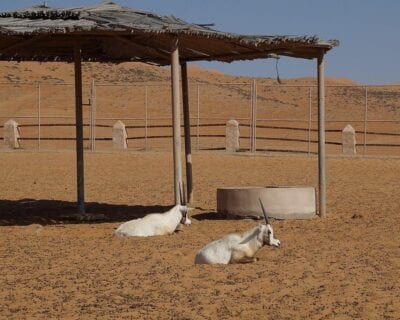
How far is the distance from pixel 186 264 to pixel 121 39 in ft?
17.6

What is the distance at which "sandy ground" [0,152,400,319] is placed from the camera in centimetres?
790

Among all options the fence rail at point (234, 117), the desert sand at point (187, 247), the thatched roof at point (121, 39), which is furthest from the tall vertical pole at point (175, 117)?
the fence rail at point (234, 117)

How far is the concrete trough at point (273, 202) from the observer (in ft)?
46.1

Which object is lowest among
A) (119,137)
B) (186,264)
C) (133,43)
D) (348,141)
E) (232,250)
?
(186,264)

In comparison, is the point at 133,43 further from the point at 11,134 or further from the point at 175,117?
the point at 11,134

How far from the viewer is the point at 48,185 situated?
20891 millimetres

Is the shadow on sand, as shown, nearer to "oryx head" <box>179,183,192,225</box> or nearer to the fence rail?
"oryx head" <box>179,183,192,225</box>

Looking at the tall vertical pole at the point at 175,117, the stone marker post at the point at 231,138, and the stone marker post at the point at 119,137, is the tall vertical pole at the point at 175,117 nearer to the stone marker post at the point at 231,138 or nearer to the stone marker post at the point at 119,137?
the stone marker post at the point at 231,138

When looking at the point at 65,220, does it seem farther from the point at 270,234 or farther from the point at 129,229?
the point at 270,234

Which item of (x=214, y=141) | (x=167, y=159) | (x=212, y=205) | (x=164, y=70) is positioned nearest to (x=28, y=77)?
(x=164, y=70)

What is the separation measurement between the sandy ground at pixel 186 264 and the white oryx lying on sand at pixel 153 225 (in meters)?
0.19

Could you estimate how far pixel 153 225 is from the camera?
1249cm

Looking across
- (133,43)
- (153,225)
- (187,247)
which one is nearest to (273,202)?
(153,225)

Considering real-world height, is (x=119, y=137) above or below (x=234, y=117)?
below
